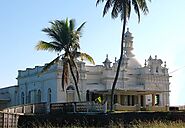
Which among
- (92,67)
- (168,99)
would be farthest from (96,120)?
(168,99)

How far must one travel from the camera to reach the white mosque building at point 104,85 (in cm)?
5009

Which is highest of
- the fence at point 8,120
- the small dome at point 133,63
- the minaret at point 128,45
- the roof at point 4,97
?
the minaret at point 128,45

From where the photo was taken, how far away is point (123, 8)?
3600 centimetres

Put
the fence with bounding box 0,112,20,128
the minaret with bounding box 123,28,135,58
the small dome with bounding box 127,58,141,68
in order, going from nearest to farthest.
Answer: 1. the fence with bounding box 0,112,20,128
2. the small dome with bounding box 127,58,141,68
3. the minaret with bounding box 123,28,135,58

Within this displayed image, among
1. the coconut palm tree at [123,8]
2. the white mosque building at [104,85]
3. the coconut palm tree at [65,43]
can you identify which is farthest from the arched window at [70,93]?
the coconut palm tree at [123,8]

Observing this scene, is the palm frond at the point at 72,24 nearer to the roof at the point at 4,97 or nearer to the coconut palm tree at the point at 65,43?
the coconut palm tree at the point at 65,43

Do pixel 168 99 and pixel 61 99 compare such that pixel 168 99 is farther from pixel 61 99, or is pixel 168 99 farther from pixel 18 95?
pixel 18 95

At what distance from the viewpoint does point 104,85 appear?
5281 centimetres

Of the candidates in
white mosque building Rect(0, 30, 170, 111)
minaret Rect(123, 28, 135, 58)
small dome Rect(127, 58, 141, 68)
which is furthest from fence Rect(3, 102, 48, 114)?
minaret Rect(123, 28, 135, 58)

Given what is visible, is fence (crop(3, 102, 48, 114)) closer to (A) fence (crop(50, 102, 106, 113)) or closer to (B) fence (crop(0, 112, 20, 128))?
(A) fence (crop(50, 102, 106, 113))

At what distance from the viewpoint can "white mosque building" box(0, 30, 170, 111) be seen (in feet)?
164

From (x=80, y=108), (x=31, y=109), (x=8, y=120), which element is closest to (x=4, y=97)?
(x=31, y=109)

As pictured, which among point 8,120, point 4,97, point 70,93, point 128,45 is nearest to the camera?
point 8,120

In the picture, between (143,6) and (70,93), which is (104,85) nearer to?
(70,93)
